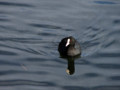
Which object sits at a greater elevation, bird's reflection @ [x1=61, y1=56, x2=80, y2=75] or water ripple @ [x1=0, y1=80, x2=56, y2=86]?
water ripple @ [x1=0, y1=80, x2=56, y2=86]

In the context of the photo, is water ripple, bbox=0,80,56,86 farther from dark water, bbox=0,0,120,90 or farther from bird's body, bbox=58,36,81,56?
bird's body, bbox=58,36,81,56

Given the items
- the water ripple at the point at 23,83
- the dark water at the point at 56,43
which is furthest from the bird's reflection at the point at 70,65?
the water ripple at the point at 23,83

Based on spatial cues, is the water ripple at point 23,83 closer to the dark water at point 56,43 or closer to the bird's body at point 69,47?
the dark water at point 56,43

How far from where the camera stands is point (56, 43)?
14602mm

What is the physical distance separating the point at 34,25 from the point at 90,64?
10.3ft

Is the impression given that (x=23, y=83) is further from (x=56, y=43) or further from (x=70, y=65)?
(x=56, y=43)

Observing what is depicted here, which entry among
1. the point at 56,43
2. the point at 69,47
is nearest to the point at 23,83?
the point at 69,47

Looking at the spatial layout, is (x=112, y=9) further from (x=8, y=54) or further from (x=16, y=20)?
(x=8, y=54)

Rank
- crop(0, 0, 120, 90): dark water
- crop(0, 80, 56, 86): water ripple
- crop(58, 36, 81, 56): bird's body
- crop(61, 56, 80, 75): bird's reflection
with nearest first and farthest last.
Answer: crop(0, 80, 56, 86): water ripple < crop(0, 0, 120, 90): dark water < crop(61, 56, 80, 75): bird's reflection < crop(58, 36, 81, 56): bird's body

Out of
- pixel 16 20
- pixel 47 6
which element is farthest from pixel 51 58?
pixel 47 6

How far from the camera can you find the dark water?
1203 centimetres

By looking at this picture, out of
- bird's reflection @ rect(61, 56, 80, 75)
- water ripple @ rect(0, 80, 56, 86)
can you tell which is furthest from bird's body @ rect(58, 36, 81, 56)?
water ripple @ rect(0, 80, 56, 86)

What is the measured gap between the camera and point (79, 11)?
1684 cm

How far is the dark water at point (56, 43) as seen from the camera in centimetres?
1203
